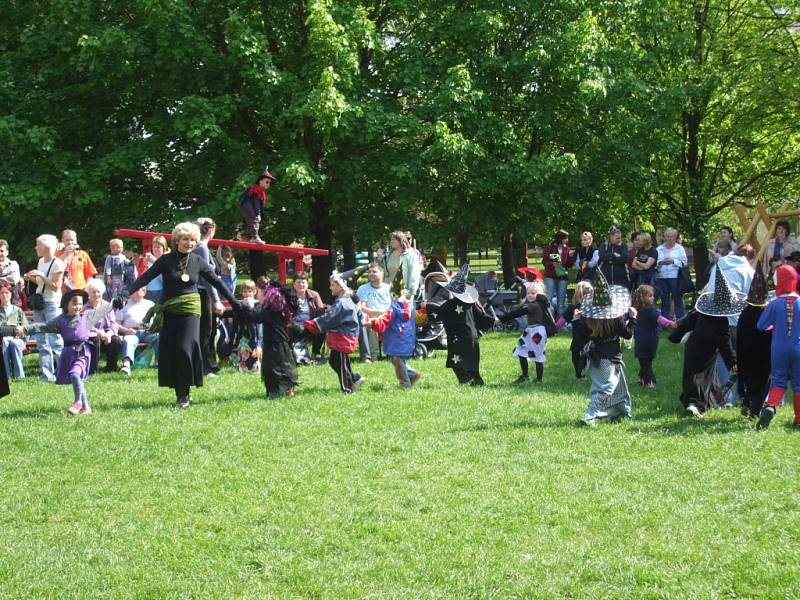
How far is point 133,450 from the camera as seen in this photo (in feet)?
28.0

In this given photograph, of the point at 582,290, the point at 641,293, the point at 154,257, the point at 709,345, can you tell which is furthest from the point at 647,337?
the point at 154,257

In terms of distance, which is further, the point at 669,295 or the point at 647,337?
the point at 669,295

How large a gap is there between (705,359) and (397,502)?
15.6 feet

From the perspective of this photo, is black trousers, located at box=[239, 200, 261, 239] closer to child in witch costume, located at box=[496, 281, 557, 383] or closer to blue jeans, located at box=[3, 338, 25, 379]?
blue jeans, located at box=[3, 338, 25, 379]

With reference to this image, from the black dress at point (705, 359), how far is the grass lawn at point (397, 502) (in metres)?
0.38

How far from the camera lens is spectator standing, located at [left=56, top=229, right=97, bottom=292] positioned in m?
14.5

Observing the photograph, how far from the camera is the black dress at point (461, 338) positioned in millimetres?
12062

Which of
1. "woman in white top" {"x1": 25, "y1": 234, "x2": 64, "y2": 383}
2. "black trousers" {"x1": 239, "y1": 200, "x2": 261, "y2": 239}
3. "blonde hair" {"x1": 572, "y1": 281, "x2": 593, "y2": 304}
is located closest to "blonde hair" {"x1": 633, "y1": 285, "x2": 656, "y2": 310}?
"blonde hair" {"x1": 572, "y1": 281, "x2": 593, "y2": 304}

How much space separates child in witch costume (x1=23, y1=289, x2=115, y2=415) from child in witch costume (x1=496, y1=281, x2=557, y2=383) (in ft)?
16.8

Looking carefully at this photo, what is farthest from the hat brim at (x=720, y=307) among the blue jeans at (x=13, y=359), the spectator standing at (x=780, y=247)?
the blue jeans at (x=13, y=359)

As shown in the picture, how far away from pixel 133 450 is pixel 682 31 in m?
21.0

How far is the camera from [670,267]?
56.9 ft

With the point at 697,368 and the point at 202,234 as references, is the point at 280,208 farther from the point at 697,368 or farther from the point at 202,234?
the point at 697,368

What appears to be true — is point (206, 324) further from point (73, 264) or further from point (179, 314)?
point (73, 264)
